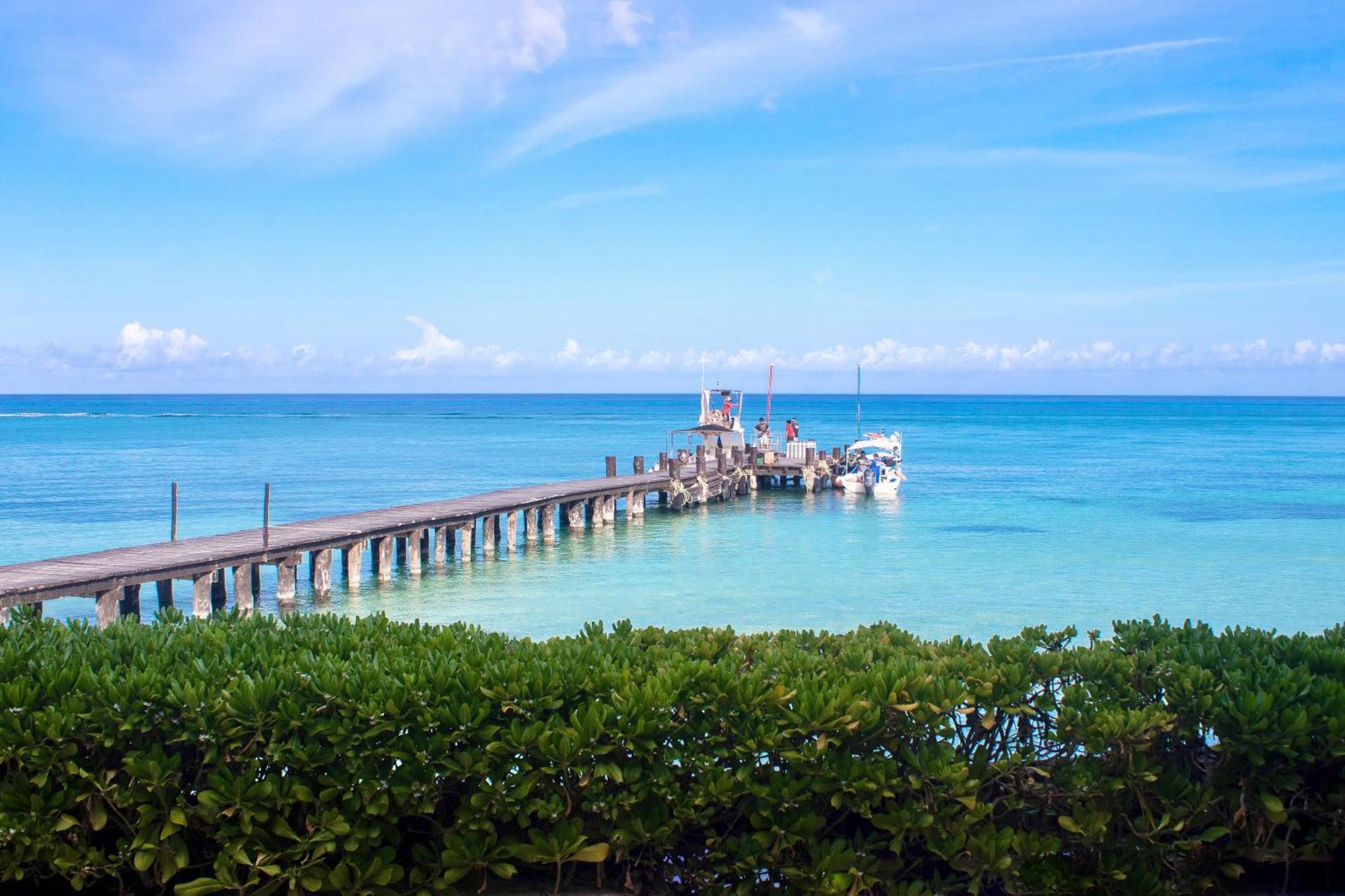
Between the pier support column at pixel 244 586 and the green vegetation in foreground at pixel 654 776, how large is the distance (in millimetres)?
13394

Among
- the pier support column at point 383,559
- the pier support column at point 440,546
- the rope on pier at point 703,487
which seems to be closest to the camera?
the pier support column at point 383,559

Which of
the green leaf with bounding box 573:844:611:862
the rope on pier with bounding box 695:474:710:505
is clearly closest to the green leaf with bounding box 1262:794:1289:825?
the green leaf with bounding box 573:844:611:862

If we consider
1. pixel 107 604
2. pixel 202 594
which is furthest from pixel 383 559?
pixel 107 604

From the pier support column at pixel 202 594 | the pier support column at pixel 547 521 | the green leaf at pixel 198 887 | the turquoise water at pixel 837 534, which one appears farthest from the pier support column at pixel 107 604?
the pier support column at pixel 547 521

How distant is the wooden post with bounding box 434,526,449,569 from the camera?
81.4 ft

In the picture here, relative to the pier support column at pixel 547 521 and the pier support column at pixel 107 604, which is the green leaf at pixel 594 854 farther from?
the pier support column at pixel 547 521

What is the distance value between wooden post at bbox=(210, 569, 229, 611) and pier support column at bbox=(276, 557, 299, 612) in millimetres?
1067

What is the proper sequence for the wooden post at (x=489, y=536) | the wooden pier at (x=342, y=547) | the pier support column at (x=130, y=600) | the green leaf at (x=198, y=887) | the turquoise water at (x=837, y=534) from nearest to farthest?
the green leaf at (x=198, y=887) → the wooden pier at (x=342, y=547) → the pier support column at (x=130, y=600) → the turquoise water at (x=837, y=534) → the wooden post at (x=489, y=536)

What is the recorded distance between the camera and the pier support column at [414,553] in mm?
23297

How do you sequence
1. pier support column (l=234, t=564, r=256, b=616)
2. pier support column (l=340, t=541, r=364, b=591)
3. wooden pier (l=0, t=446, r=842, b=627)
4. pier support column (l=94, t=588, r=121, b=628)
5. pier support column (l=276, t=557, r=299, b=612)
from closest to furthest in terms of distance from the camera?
pier support column (l=94, t=588, r=121, b=628) < wooden pier (l=0, t=446, r=842, b=627) < pier support column (l=234, t=564, r=256, b=616) < pier support column (l=276, t=557, r=299, b=612) < pier support column (l=340, t=541, r=364, b=591)

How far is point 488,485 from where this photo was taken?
45.6 meters

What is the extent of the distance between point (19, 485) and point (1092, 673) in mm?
45397

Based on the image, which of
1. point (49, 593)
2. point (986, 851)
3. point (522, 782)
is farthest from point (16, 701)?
point (49, 593)

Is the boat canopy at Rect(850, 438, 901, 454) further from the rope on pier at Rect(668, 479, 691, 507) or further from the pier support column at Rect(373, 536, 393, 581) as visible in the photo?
the pier support column at Rect(373, 536, 393, 581)
